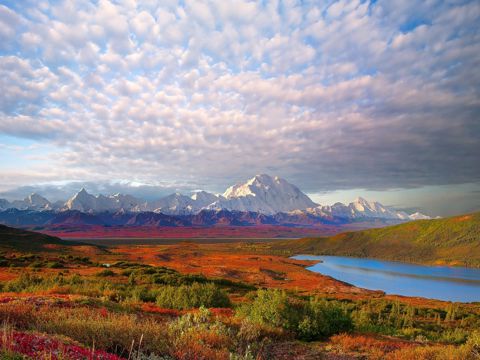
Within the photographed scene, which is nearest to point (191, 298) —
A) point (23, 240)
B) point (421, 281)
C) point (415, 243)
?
point (421, 281)

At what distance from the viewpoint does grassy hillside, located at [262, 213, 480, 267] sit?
376 feet

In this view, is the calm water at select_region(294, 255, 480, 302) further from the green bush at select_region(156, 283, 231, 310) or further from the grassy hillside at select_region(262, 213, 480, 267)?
the green bush at select_region(156, 283, 231, 310)

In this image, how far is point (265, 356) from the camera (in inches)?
332

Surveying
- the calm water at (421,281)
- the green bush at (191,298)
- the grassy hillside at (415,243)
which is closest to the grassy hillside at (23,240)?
the calm water at (421,281)

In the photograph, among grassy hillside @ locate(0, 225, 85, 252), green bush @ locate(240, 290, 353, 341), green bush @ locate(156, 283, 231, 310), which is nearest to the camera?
green bush @ locate(240, 290, 353, 341)

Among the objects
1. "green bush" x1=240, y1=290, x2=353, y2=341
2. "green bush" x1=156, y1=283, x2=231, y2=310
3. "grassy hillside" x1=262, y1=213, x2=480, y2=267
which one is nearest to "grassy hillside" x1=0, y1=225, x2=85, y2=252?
"green bush" x1=156, y1=283, x2=231, y2=310

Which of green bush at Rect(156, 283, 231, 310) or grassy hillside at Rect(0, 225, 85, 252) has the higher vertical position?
green bush at Rect(156, 283, 231, 310)

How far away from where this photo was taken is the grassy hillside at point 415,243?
114500 mm

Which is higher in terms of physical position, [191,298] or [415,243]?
[191,298]

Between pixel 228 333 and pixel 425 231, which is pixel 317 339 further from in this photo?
pixel 425 231

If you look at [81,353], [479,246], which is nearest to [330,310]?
[81,353]

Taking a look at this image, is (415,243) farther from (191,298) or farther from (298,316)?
(298,316)

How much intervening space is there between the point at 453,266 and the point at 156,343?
12327 cm

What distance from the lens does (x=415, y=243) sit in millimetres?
130000
